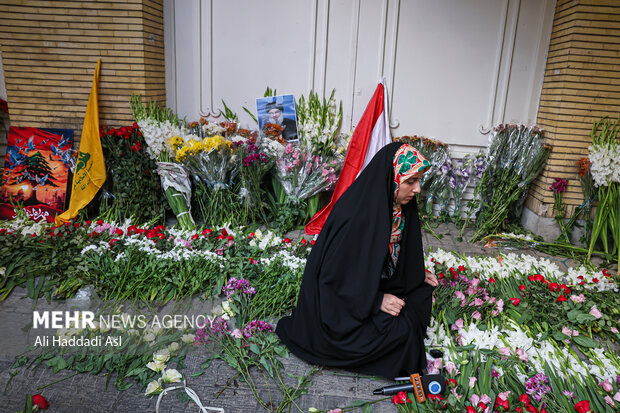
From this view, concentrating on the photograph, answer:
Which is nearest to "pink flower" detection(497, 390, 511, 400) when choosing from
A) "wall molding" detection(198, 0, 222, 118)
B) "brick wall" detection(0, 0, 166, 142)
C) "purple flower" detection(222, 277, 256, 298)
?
"purple flower" detection(222, 277, 256, 298)

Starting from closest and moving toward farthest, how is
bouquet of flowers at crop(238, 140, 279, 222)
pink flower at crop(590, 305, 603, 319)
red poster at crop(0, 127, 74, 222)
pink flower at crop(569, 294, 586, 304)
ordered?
pink flower at crop(590, 305, 603, 319) → pink flower at crop(569, 294, 586, 304) → bouquet of flowers at crop(238, 140, 279, 222) → red poster at crop(0, 127, 74, 222)

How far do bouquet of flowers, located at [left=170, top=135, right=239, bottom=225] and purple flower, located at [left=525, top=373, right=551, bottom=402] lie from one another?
324cm

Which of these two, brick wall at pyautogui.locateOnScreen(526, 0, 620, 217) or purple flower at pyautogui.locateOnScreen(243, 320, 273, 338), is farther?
brick wall at pyautogui.locateOnScreen(526, 0, 620, 217)

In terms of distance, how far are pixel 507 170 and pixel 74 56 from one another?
511 cm

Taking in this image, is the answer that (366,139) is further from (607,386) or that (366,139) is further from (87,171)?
(607,386)

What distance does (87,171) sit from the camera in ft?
15.3

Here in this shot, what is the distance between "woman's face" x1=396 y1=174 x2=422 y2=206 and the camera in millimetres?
2318

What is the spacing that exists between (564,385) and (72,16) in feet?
18.4

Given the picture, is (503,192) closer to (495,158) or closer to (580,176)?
(495,158)

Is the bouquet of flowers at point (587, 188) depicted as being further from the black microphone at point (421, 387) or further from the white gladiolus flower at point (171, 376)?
the white gladiolus flower at point (171, 376)

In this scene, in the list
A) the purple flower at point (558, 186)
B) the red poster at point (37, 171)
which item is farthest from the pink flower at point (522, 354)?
the red poster at point (37, 171)

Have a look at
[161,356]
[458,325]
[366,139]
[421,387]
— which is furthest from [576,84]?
[161,356]

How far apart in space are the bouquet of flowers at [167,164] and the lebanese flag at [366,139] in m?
1.39

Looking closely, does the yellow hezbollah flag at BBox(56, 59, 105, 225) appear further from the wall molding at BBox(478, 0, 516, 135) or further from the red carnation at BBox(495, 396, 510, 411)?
the wall molding at BBox(478, 0, 516, 135)
